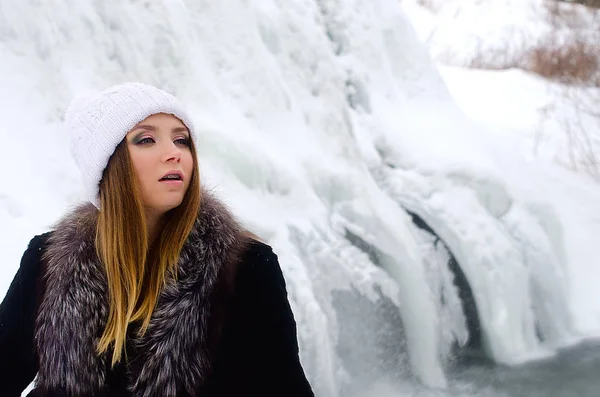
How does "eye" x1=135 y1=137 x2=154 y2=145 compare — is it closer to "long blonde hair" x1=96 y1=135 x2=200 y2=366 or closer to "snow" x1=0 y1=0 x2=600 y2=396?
"long blonde hair" x1=96 y1=135 x2=200 y2=366

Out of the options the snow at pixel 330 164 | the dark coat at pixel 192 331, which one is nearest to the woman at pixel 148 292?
the dark coat at pixel 192 331

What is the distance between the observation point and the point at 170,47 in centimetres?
306

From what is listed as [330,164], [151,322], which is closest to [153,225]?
[151,322]

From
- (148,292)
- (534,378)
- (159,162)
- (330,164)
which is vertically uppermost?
(159,162)

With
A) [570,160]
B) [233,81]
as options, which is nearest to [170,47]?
[233,81]

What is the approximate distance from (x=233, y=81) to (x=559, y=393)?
90.9 inches

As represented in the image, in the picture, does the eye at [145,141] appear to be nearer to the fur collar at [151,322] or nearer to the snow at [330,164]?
the fur collar at [151,322]

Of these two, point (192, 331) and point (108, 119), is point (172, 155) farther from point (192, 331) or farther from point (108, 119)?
point (192, 331)

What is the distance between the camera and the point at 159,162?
1.17 meters

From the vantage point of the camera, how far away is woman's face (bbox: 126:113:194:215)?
1165 mm

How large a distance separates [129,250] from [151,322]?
0.46 feet

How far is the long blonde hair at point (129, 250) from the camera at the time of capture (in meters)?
1.15

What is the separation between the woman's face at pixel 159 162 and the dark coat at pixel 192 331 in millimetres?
85

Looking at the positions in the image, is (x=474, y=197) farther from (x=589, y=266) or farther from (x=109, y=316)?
(x=109, y=316)
